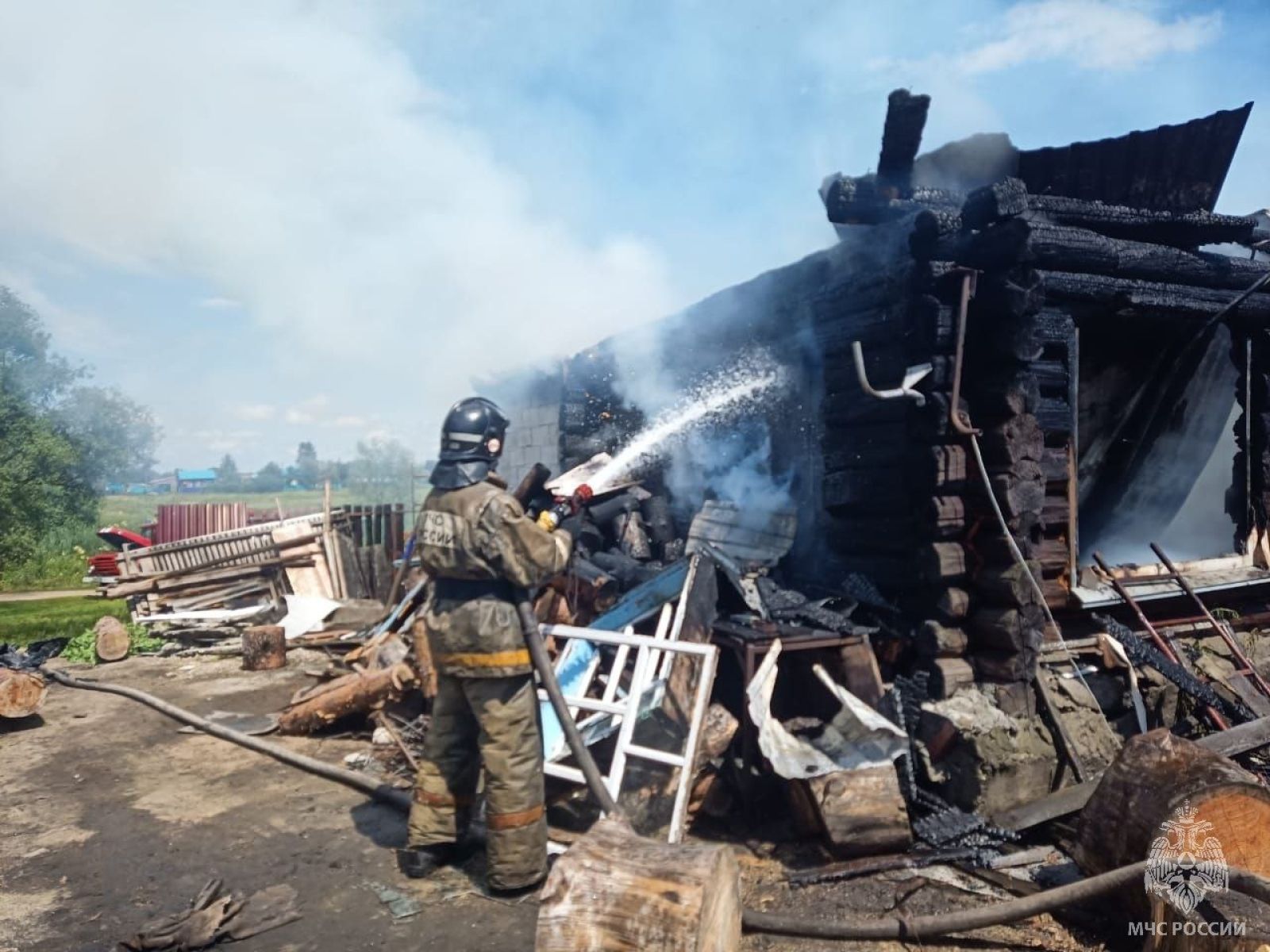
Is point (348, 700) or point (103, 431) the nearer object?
point (348, 700)

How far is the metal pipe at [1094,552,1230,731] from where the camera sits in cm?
561

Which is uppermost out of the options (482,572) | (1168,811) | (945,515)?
(945,515)

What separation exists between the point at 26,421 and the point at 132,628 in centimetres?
1384

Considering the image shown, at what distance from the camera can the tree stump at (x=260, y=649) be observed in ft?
31.1

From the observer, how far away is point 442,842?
4.24 meters

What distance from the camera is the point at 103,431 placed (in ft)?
92.0

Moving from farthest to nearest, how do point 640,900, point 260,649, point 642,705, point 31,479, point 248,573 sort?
point 31,479, point 248,573, point 260,649, point 642,705, point 640,900

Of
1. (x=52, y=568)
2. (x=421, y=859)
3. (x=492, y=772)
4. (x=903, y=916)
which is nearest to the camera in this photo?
(x=903, y=916)

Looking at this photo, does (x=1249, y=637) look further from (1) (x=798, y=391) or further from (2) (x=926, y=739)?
(1) (x=798, y=391)

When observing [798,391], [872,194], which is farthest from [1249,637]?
[872,194]

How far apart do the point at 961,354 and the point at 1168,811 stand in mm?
3082

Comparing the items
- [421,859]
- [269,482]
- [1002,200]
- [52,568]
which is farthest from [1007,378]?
[269,482]

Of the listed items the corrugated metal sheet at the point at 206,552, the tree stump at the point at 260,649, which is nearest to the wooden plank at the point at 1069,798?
the tree stump at the point at 260,649

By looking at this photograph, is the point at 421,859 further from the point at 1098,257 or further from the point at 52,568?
the point at 52,568
